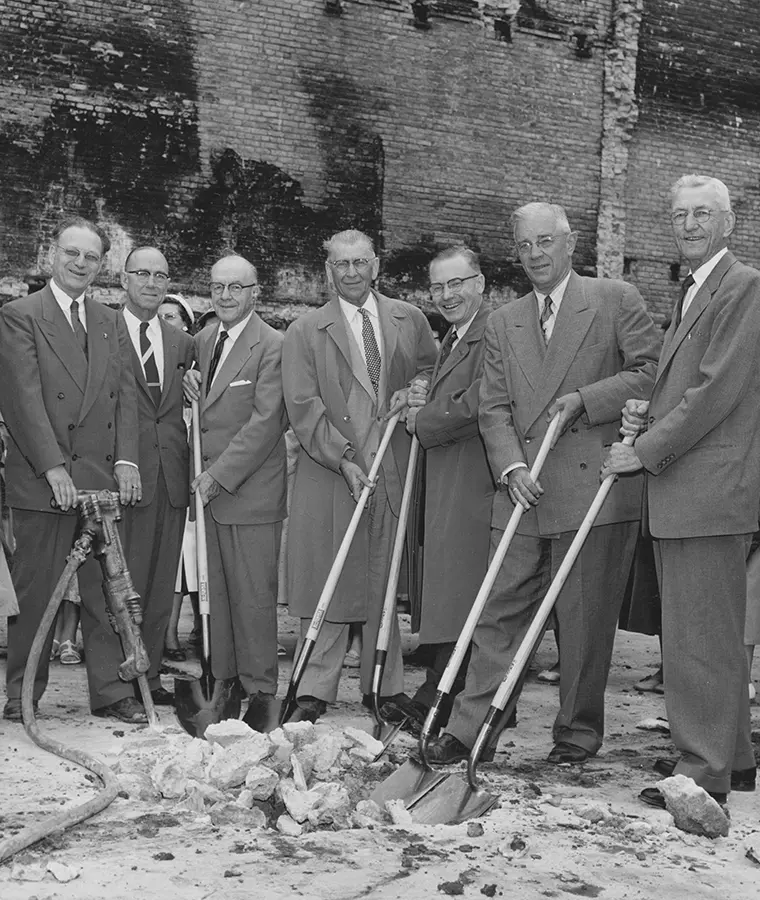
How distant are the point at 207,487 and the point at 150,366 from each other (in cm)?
80

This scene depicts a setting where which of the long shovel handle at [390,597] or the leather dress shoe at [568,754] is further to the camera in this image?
the long shovel handle at [390,597]

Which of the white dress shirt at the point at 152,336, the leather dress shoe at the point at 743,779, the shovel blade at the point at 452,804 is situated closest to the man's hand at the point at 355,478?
the white dress shirt at the point at 152,336

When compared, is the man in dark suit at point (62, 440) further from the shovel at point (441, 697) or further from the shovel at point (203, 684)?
the shovel at point (441, 697)

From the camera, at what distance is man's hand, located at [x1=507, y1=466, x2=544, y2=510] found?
465cm

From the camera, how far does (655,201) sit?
1455 centimetres

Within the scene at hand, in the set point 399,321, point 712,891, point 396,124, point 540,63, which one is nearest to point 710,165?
point 540,63

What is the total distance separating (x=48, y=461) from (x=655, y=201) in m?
11.0

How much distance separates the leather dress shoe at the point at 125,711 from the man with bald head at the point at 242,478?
1.34 feet

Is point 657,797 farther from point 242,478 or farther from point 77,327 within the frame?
point 77,327

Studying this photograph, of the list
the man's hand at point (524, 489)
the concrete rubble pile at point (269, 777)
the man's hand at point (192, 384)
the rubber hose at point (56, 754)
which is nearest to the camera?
the rubber hose at point (56, 754)

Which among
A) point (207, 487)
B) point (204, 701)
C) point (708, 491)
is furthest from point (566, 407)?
point (204, 701)

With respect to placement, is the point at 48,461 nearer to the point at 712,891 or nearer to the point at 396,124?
the point at 712,891

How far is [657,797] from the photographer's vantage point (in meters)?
4.15

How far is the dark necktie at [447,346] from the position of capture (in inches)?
219
